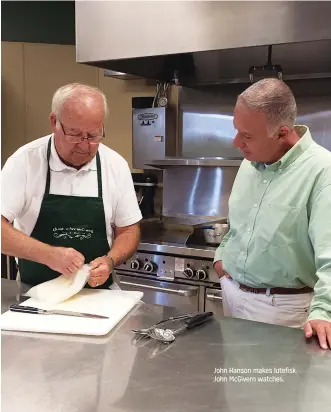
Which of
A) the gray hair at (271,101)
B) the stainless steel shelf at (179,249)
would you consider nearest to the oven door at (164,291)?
the stainless steel shelf at (179,249)

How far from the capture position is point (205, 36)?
91.4 inches

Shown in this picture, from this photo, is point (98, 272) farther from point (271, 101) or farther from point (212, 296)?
point (212, 296)

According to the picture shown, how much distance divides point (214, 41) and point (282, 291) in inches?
52.9

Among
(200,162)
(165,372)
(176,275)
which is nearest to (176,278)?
(176,275)

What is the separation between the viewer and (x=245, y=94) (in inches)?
57.7

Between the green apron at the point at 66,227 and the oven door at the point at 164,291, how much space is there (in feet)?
2.87

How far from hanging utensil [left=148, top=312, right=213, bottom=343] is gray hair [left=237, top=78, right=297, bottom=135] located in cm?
61

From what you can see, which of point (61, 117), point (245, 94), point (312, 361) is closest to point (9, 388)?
point (312, 361)

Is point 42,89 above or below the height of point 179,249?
above

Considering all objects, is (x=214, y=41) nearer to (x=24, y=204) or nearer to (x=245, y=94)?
(x=245, y=94)

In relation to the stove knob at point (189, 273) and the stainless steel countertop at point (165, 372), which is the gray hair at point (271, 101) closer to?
the stainless steel countertop at point (165, 372)

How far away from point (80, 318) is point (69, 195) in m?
0.48

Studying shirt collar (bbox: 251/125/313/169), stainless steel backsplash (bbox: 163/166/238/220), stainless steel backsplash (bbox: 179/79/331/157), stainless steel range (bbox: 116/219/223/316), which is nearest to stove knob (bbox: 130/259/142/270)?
stainless steel range (bbox: 116/219/223/316)

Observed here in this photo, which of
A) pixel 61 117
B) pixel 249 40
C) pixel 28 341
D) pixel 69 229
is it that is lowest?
pixel 28 341
